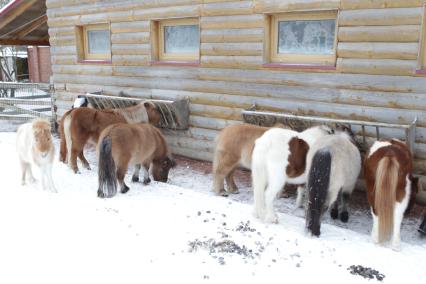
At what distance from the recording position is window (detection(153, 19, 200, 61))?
744 cm

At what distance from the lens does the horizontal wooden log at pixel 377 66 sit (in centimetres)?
504

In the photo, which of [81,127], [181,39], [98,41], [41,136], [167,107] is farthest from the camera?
[98,41]

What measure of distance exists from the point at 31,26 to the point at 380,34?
449 inches

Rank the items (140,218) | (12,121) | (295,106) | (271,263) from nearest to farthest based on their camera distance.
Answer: (271,263)
(140,218)
(295,106)
(12,121)

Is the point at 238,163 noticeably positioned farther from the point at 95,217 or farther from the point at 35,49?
the point at 35,49

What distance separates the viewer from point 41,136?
5363 mm

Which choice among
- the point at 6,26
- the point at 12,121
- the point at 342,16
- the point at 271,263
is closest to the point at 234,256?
the point at 271,263

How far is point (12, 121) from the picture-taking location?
11438mm

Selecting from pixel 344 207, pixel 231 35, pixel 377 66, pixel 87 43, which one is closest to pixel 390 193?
pixel 344 207

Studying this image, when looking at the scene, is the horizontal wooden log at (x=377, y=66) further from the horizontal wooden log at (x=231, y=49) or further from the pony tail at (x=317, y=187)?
the pony tail at (x=317, y=187)

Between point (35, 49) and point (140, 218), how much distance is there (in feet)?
75.5

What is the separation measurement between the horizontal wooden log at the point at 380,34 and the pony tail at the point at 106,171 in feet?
12.0

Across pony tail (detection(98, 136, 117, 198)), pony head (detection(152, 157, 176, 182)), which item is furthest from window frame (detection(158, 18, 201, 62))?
pony tail (detection(98, 136, 117, 198))

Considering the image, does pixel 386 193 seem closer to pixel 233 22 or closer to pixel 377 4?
pixel 377 4
